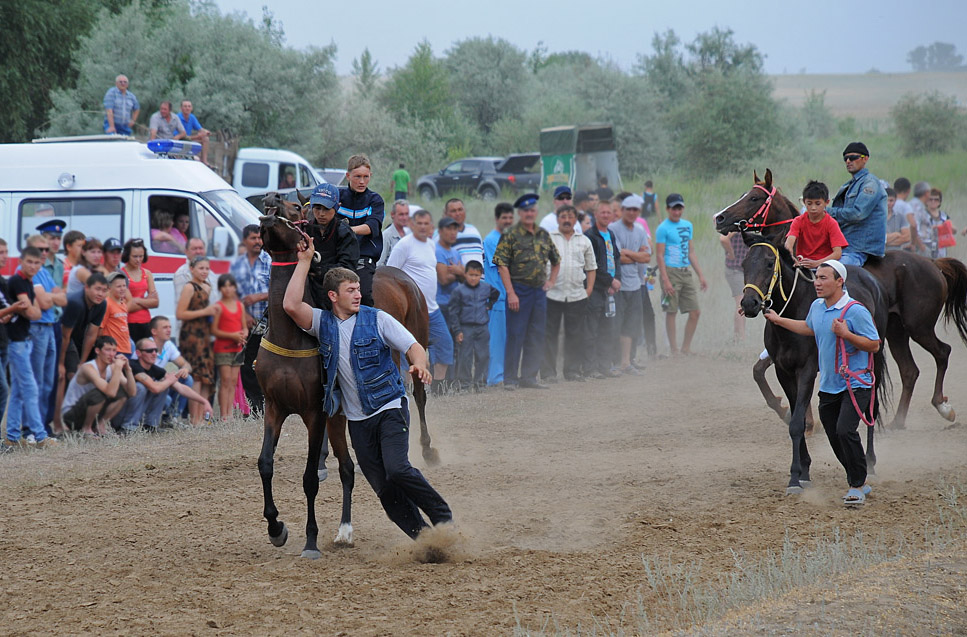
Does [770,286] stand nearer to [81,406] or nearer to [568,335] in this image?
[568,335]

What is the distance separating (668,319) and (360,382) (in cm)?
1054

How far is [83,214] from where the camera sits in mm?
14766

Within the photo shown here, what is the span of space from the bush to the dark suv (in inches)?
613

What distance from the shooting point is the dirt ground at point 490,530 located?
18.6 feet

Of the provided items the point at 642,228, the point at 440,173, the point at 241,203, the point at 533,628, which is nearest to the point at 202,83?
the point at 440,173

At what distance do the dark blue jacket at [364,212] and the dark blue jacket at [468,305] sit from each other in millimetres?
4717

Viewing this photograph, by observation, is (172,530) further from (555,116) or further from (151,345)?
(555,116)

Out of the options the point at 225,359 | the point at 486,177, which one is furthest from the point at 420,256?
the point at 486,177

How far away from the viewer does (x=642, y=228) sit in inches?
625

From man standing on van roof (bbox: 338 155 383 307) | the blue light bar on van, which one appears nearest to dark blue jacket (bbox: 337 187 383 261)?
man standing on van roof (bbox: 338 155 383 307)

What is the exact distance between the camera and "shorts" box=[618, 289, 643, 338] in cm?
1556

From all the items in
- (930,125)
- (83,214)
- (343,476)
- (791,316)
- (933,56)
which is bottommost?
(343,476)

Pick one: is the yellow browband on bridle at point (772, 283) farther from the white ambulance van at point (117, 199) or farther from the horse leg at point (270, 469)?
the white ambulance van at point (117, 199)

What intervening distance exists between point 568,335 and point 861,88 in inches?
4580
